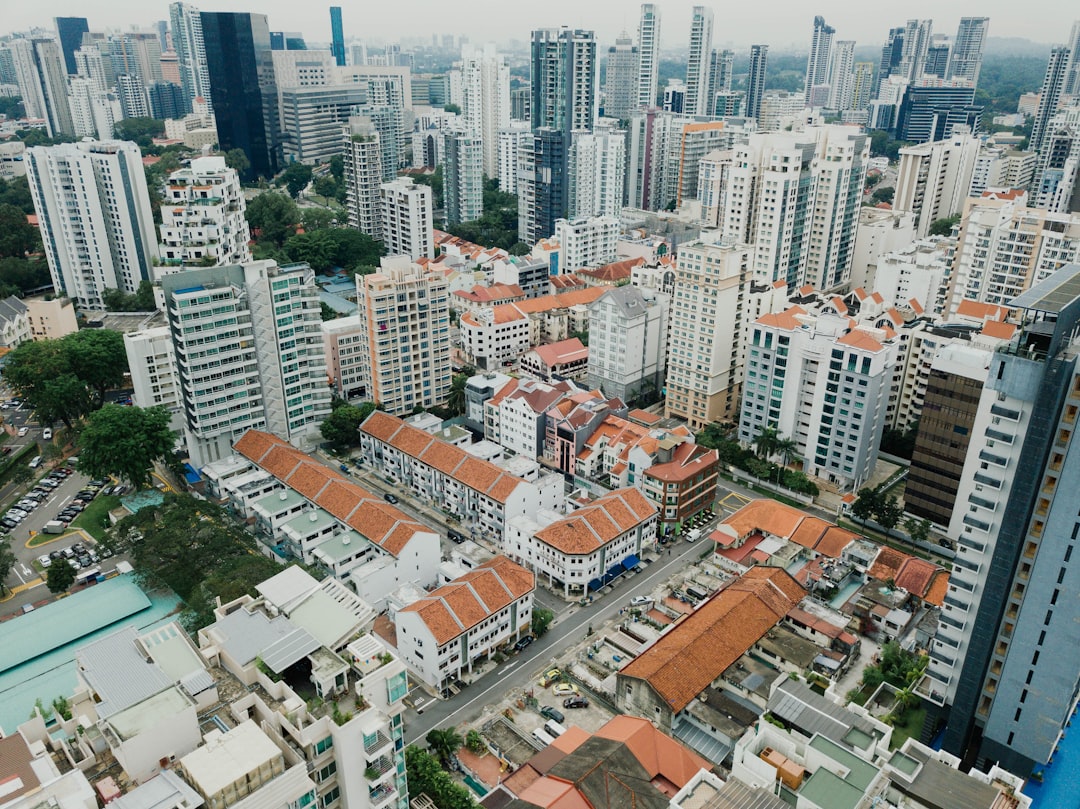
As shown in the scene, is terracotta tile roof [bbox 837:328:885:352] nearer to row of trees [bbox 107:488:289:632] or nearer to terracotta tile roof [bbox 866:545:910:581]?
terracotta tile roof [bbox 866:545:910:581]

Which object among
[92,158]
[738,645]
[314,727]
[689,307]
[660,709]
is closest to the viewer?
[314,727]

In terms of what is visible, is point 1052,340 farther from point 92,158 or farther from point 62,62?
point 62,62

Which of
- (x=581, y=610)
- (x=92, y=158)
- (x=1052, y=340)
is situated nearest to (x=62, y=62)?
(x=92, y=158)

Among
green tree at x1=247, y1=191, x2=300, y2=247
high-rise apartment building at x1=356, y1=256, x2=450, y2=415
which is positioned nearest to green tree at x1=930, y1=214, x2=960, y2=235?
high-rise apartment building at x1=356, y1=256, x2=450, y2=415

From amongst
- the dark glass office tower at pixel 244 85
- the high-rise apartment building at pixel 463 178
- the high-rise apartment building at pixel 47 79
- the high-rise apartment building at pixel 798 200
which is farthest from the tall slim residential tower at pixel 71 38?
the high-rise apartment building at pixel 798 200

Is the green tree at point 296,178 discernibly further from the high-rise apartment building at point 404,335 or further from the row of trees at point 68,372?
the high-rise apartment building at point 404,335
